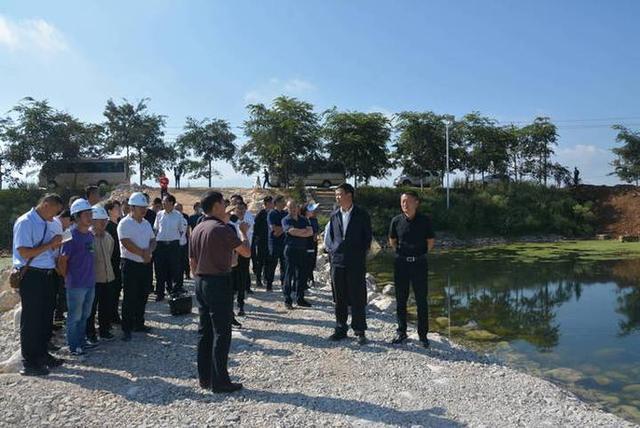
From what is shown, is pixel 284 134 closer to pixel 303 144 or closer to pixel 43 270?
pixel 303 144

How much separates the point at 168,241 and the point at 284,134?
848 inches

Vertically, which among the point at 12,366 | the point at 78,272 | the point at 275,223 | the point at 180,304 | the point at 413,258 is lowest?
the point at 12,366

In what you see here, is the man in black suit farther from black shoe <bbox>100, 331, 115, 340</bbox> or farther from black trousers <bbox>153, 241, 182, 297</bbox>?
black trousers <bbox>153, 241, 182, 297</bbox>

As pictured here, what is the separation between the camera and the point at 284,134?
29172 mm

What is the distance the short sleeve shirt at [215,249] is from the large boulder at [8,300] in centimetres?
585

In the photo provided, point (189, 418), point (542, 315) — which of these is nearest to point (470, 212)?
point (542, 315)

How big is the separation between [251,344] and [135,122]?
100 feet

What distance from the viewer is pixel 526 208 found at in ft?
99.3

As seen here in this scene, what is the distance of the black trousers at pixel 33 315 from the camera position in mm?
4883

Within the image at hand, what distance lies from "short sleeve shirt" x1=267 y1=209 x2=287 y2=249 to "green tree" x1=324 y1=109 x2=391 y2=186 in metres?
21.2

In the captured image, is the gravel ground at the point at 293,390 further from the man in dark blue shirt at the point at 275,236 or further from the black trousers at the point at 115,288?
the man in dark blue shirt at the point at 275,236

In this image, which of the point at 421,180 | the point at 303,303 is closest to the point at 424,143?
the point at 421,180

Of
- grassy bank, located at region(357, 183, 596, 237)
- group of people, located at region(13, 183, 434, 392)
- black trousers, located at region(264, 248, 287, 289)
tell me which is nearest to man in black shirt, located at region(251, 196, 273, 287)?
black trousers, located at region(264, 248, 287, 289)

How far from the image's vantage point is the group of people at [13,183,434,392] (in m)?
4.50
